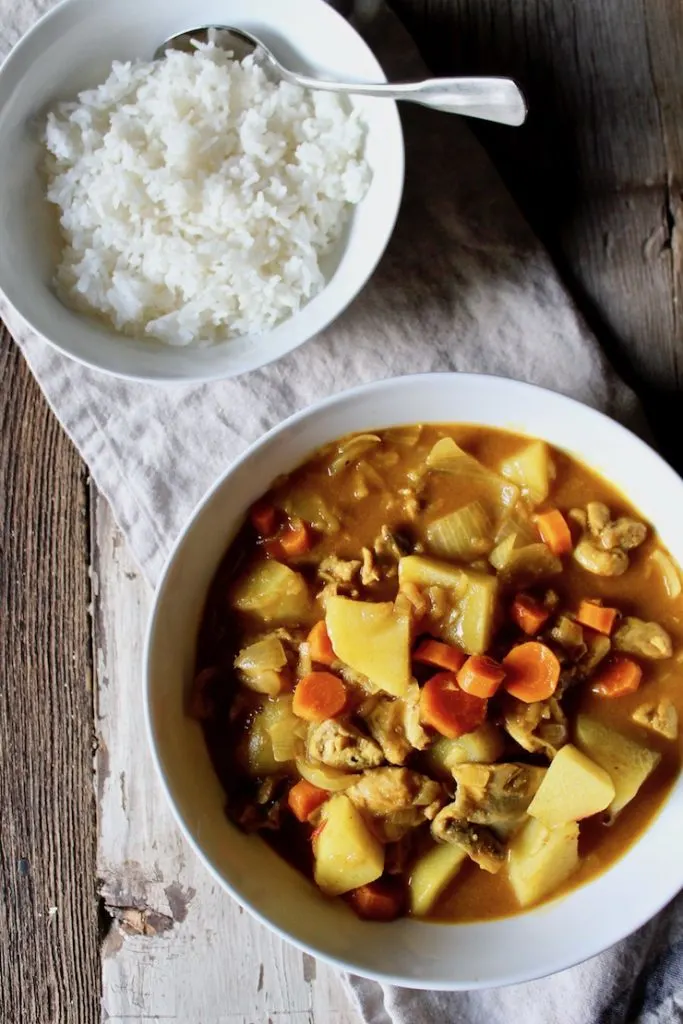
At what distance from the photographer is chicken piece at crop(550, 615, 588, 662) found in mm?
2612

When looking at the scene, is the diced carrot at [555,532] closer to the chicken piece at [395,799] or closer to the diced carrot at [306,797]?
the chicken piece at [395,799]

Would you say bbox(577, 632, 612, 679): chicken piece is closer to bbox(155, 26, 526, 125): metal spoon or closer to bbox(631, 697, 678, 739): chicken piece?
bbox(631, 697, 678, 739): chicken piece

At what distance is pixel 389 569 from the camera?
2707mm

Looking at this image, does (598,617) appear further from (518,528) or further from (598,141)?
(598,141)

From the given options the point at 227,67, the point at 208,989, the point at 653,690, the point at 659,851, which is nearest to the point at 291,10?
the point at 227,67

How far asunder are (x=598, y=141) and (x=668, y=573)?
4.55 feet

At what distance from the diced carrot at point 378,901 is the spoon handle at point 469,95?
2.05m

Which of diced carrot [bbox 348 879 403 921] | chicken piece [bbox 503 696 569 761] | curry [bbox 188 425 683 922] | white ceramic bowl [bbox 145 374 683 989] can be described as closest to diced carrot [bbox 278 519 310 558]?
curry [bbox 188 425 683 922]

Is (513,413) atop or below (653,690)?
atop

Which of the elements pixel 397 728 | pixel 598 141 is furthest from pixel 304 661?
pixel 598 141

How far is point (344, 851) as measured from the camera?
2627 mm

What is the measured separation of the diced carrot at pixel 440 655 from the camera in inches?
102

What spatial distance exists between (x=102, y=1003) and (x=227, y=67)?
290 cm

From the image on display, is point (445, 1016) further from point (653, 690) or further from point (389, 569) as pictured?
point (389, 569)
